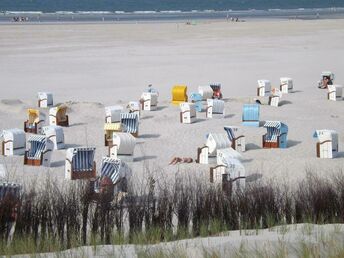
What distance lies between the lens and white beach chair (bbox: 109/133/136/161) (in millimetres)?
15938

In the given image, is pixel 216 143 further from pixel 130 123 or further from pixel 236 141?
pixel 130 123

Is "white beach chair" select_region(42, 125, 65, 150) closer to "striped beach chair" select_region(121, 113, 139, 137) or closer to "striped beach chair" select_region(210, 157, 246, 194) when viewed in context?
"striped beach chair" select_region(121, 113, 139, 137)

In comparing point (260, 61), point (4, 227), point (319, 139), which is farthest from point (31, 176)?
point (260, 61)

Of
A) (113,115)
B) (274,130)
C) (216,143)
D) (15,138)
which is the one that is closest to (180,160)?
(216,143)

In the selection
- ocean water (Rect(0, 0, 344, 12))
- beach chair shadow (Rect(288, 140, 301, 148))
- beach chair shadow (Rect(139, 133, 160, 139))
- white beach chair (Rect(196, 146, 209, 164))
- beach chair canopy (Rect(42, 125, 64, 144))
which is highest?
ocean water (Rect(0, 0, 344, 12))

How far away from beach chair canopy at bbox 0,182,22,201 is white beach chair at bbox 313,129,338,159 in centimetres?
699

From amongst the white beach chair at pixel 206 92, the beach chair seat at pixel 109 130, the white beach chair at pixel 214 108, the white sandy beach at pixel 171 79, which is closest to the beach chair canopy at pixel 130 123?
the white sandy beach at pixel 171 79

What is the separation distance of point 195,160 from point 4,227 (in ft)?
21.6

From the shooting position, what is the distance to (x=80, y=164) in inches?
579

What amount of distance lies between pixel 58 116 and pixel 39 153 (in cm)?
426

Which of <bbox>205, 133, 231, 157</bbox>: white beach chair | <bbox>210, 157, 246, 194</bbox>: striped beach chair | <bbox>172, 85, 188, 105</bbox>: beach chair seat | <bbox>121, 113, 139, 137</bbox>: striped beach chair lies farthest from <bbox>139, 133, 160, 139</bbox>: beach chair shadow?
<bbox>210, 157, 246, 194</bbox>: striped beach chair

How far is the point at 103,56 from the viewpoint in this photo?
38812 mm

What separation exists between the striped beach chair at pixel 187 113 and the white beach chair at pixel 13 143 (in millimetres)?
4610

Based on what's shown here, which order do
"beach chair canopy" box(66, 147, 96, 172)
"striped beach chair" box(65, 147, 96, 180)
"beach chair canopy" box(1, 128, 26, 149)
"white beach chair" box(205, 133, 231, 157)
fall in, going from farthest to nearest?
"beach chair canopy" box(1, 128, 26, 149) → "white beach chair" box(205, 133, 231, 157) → "beach chair canopy" box(66, 147, 96, 172) → "striped beach chair" box(65, 147, 96, 180)
